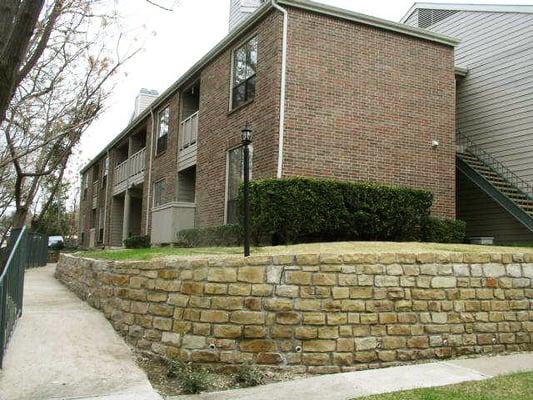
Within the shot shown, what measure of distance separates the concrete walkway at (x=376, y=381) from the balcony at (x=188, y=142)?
36.9 feet

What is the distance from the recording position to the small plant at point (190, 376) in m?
6.46

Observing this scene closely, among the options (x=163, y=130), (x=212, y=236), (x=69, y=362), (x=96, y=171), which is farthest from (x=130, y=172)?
(x=69, y=362)

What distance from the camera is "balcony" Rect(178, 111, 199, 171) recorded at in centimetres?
1730

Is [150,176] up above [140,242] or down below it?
above

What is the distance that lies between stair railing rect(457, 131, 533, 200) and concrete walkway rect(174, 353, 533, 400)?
8.67 meters

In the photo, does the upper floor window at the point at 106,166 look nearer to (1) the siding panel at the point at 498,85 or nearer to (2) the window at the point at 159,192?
(2) the window at the point at 159,192

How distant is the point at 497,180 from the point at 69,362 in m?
12.5

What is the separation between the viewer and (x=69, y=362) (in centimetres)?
687

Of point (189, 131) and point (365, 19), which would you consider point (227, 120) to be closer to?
point (189, 131)

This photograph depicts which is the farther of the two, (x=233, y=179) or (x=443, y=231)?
(x=233, y=179)

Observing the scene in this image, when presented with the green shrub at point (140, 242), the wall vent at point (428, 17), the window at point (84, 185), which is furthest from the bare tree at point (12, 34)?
the window at point (84, 185)

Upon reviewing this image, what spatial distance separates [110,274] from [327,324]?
12.1 ft

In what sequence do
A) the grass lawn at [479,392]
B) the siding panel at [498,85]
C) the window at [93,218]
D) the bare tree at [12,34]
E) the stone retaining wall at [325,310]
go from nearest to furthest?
the bare tree at [12,34]
the grass lawn at [479,392]
the stone retaining wall at [325,310]
the siding panel at [498,85]
the window at [93,218]

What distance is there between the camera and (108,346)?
302 inches
